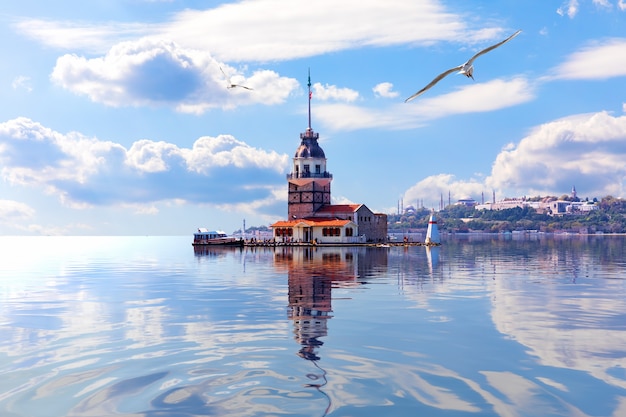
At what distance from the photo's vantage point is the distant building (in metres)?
103

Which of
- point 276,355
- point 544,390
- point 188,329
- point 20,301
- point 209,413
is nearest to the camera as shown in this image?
point 209,413

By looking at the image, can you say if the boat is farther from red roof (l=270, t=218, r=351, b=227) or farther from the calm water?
the calm water

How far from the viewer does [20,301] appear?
32344 millimetres

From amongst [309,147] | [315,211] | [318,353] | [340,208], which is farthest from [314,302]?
[309,147]

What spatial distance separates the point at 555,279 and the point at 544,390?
27.7 m

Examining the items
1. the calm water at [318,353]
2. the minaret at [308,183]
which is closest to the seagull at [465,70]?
the calm water at [318,353]

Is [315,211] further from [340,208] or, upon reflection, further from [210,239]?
[210,239]

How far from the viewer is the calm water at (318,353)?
13.7 metres

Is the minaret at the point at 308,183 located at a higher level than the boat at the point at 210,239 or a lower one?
higher

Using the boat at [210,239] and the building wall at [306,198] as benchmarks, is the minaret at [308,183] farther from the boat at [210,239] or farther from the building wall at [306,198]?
the boat at [210,239]

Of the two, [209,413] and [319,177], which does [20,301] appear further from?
[319,177]

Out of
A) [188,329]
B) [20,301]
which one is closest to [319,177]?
[20,301]

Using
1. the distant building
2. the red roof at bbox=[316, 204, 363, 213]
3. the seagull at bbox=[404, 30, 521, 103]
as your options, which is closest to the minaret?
the distant building

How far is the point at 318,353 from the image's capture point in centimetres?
1783
